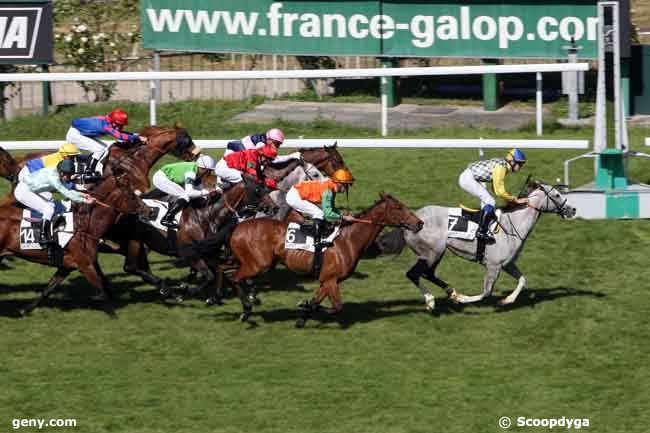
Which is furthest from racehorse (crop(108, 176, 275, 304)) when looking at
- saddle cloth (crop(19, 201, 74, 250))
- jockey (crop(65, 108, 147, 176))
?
jockey (crop(65, 108, 147, 176))

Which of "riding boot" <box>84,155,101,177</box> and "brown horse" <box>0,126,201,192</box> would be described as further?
"brown horse" <box>0,126,201,192</box>

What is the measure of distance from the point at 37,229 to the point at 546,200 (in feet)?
18.3

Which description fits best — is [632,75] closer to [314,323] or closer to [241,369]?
[314,323]

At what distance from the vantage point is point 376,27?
22828 mm

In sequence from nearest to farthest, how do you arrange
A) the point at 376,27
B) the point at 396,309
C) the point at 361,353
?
the point at 361,353
the point at 396,309
the point at 376,27

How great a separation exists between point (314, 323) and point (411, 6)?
9197 mm

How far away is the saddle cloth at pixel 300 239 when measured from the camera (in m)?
14.3

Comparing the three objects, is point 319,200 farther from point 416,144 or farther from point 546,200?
point 416,144

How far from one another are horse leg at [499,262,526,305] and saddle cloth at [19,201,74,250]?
4782 millimetres

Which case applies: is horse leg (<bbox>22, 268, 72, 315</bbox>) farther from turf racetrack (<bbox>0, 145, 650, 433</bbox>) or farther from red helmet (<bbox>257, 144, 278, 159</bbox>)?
red helmet (<bbox>257, 144, 278, 159</bbox>)

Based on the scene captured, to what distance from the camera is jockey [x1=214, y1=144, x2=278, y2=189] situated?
15.7 meters

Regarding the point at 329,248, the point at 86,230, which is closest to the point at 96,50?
the point at 86,230

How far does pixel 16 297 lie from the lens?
51.7ft

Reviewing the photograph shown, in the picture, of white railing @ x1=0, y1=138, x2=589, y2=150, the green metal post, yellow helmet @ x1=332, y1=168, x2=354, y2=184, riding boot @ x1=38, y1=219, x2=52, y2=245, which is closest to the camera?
yellow helmet @ x1=332, y1=168, x2=354, y2=184
